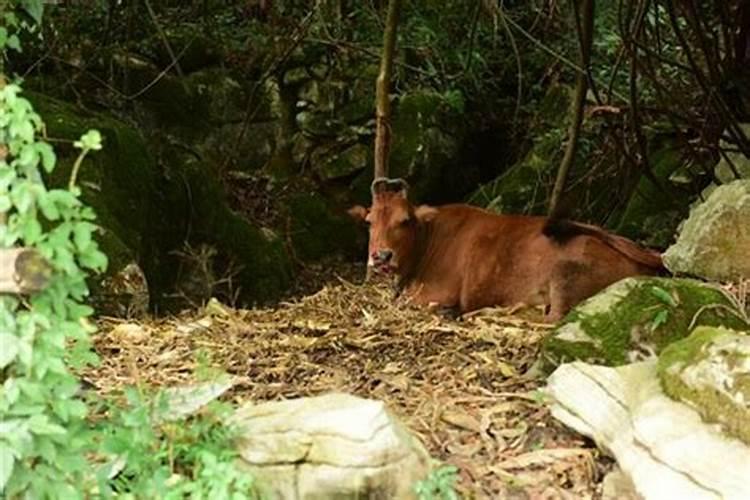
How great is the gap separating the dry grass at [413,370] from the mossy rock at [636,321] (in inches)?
7.7

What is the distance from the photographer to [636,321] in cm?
382

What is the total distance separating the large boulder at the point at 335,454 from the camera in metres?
2.90

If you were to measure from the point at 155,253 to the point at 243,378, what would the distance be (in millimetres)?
2864

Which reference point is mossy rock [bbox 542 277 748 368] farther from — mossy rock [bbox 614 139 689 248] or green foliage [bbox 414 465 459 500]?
mossy rock [bbox 614 139 689 248]

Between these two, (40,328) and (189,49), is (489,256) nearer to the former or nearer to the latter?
(40,328)

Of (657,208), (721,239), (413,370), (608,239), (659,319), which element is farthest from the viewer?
(657,208)

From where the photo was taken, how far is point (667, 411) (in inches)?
120

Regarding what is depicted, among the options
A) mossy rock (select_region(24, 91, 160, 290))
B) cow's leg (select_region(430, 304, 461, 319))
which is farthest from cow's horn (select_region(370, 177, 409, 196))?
mossy rock (select_region(24, 91, 160, 290))

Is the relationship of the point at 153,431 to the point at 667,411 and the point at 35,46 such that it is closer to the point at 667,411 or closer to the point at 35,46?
the point at 667,411

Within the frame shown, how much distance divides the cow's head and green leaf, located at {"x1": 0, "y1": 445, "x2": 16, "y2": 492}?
13.8ft

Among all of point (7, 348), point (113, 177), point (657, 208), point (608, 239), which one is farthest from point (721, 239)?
point (113, 177)

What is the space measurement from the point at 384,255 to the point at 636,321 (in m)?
2.77

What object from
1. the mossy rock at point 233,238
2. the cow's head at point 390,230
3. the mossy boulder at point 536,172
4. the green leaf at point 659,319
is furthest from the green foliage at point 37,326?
the mossy boulder at point 536,172

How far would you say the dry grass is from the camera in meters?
3.30
